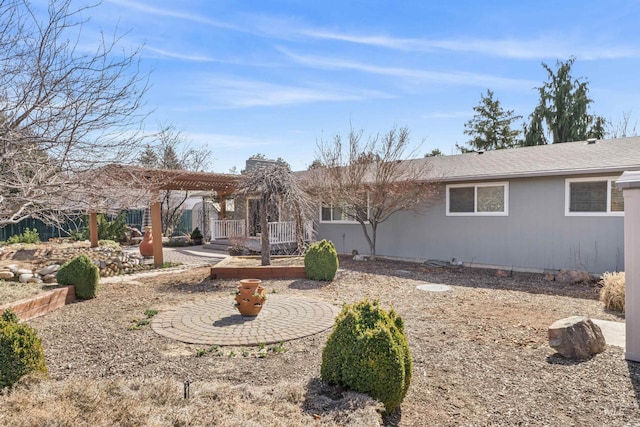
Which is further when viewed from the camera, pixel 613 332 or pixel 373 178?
pixel 373 178

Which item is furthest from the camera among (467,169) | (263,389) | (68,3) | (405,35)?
(467,169)

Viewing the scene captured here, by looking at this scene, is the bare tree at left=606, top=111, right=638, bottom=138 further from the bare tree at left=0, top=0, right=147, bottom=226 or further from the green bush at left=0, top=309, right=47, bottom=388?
the green bush at left=0, top=309, right=47, bottom=388

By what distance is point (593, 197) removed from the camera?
913 centimetres

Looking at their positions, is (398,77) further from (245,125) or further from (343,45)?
(245,125)

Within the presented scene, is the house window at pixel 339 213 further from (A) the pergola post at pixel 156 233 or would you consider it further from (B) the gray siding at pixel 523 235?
(A) the pergola post at pixel 156 233

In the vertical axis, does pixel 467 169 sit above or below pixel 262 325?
above

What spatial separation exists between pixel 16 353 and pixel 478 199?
1067 centimetres

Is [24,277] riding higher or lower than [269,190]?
lower

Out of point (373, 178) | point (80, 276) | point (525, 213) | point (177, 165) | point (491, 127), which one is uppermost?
point (491, 127)

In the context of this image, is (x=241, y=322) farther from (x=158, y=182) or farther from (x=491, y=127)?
(x=491, y=127)

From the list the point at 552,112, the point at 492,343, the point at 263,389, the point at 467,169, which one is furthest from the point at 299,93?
the point at 552,112

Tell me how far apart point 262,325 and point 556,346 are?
11.6ft

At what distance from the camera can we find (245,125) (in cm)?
1831

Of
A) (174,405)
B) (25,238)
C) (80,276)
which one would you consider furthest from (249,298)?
(25,238)
